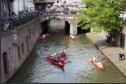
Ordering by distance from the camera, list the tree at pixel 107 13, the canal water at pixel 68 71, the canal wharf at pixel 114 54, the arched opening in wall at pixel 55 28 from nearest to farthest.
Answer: the canal water at pixel 68 71, the canal wharf at pixel 114 54, the tree at pixel 107 13, the arched opening in wall at pixel 55 28

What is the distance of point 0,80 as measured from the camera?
1224 cm

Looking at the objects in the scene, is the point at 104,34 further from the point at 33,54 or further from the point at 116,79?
the point at 116,79

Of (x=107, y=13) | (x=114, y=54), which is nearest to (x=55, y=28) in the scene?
(x=107, y=13)

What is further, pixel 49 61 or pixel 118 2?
pixel 118 2

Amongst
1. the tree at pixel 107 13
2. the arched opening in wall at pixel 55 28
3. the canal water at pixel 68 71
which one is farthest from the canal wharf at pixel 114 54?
the arched opening in wall at pixel 55 28

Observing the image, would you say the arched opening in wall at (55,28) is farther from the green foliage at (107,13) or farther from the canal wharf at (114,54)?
the green foliage at (107,13)

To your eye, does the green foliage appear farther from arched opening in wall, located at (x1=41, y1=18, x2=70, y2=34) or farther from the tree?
arched opening in wall, located at (x1=41, y1=18, x2=70, y2=34)

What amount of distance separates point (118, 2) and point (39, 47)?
13342 millimetres

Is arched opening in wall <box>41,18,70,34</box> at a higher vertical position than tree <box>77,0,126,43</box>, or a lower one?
lower

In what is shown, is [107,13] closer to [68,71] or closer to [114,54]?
[114,54]

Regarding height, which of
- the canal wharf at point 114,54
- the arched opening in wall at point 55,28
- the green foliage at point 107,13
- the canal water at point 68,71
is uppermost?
the green foliage at point 107,13

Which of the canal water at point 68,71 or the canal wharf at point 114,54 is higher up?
the canal wharf at point 114,54

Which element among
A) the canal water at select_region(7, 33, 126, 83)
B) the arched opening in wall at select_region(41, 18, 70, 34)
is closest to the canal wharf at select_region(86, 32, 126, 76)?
the canal water at select_region(7, 33, 126, 83)

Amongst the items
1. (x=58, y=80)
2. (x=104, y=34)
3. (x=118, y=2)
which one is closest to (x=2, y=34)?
(x=58, y=80)
